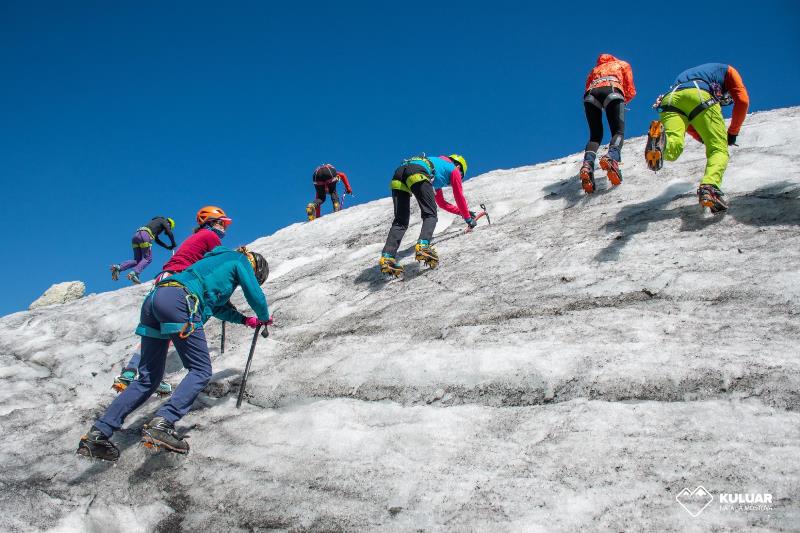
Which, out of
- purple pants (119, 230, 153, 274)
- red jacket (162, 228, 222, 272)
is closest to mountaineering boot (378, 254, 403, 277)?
red jacket (162, 228, 222, 272)

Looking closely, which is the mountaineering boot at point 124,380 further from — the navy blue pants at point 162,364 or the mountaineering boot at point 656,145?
the mountaineering boot at point 656,145

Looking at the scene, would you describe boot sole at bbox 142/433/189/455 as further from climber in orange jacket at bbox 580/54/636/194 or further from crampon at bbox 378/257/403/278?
climber in orange jacket at bbox 580/54/636/194

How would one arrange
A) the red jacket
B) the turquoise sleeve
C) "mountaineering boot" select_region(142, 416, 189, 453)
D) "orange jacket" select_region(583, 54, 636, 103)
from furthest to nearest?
1. "orange jacket" select_region(583, 54, 636, 103)
2. the red jacket
3. the turquoise sleeve
4. "mountaineering boot" select_region(142, 416, 189, 453)

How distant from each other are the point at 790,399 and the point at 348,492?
3.21 meters

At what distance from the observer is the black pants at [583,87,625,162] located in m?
9.09

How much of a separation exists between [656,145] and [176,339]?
6.06m

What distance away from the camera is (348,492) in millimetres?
4113

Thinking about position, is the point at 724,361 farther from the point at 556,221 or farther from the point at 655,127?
the point at 556,221

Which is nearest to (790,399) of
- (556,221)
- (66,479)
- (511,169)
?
(556,221)

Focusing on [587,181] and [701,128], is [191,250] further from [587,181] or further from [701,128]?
[701,128]

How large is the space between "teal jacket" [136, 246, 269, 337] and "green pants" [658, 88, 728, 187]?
5.24m

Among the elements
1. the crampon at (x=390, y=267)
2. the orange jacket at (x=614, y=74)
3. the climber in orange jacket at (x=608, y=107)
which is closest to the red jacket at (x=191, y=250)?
the crampon at (x=390, y=267)

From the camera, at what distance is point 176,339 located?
549 cm

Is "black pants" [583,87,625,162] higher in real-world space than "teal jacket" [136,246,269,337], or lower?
higher
